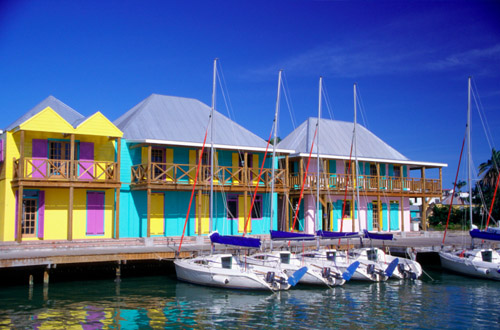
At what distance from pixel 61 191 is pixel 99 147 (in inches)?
119

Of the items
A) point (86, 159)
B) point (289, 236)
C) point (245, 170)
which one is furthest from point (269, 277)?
point (86, 159)

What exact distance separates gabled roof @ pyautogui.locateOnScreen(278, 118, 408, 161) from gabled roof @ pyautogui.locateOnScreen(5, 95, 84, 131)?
46.1ft

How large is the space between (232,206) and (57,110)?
37.5 ft

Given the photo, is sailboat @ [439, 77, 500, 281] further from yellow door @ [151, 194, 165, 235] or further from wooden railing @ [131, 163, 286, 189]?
yellow door @ [151, 194, 165, 235]

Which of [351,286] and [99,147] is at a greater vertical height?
[99,147]

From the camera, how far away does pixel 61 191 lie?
1058 inches

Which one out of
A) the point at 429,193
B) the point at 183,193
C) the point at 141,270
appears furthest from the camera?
the point at 429,193

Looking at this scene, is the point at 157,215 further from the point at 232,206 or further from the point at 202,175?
the point at 232,206

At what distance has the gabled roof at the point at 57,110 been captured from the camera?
92.8ft

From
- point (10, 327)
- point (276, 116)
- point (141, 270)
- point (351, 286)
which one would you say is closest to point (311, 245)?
point (351, 286)

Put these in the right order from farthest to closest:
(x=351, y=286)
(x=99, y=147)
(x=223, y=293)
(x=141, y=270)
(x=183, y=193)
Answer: (x=183, y=193)
(x=99, y=147)
(x=141, y=270)
(x=351, y=286)
(x=223, y=293)

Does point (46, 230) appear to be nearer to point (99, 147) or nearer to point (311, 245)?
point (99, 147)

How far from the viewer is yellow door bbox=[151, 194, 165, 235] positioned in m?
29.2

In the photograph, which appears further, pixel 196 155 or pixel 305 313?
pixel 196 155
